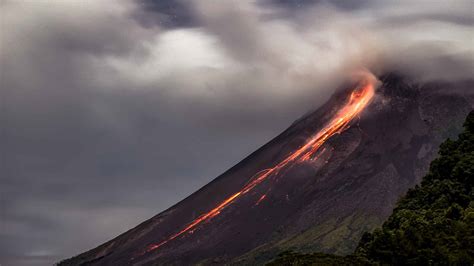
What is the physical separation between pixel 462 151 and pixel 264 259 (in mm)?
114789

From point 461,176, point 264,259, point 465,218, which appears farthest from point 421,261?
point 264,259

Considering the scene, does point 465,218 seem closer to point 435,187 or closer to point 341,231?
point 435,187

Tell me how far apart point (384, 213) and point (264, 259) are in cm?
3395

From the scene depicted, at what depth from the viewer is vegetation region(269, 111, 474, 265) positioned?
54469 millimetres

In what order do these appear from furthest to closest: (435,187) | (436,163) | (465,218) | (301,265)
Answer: (436,163) → (435,187) → (465,218) → (301,265)

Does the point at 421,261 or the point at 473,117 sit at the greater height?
the point at 473,117

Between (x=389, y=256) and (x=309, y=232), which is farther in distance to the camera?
(x=309, y=232)

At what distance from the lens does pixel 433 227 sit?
6044cm

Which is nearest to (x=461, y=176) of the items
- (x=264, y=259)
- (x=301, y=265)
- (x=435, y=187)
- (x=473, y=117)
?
(x=435, y=187)

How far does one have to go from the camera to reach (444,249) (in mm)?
55281

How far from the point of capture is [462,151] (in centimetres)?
7975

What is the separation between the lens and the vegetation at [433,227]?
54469mm

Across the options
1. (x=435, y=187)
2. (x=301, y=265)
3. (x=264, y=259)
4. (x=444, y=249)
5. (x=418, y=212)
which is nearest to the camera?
(x=301, y=265)

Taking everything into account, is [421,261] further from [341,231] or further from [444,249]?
[341,231]
